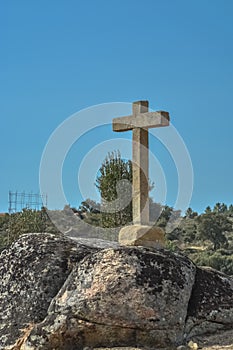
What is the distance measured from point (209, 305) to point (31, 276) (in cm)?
237

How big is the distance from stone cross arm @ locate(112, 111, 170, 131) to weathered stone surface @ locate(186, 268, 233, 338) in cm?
313

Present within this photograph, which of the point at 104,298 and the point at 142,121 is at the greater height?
the point at 142,121

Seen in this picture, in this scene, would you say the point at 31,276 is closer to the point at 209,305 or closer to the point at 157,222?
the point at 209,305

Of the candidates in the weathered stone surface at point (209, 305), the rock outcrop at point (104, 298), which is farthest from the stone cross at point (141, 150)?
the weathered stone surface at point (209, 305)

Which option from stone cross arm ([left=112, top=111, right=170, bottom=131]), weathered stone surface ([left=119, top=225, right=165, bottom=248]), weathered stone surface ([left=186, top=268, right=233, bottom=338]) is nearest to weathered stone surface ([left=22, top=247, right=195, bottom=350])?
weathered stone surface ([left=186, top=268, right=233, bottom=338])

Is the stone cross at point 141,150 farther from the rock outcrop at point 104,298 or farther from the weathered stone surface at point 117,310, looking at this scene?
the weathered stone surface at point 117,310

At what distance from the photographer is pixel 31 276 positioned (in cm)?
826

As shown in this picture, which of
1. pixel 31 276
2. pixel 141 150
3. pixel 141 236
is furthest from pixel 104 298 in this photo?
pixel 141 150

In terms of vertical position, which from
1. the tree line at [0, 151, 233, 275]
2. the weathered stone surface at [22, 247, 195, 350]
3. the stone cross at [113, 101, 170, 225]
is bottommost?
the weathered stone surface at [22, 247, 195, 350]

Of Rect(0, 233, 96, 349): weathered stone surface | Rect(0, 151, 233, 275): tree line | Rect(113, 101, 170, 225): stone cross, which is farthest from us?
Rect(0, 151, 233, 275): tree line

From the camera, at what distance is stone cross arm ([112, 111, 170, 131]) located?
10.5 meters

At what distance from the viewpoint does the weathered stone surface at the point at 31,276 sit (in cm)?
794

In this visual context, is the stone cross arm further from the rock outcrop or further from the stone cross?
the rock outcrop

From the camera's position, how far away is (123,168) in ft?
83.4
